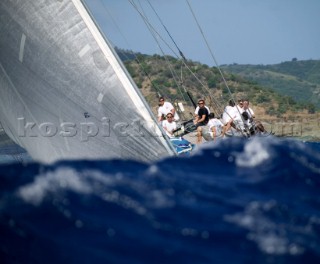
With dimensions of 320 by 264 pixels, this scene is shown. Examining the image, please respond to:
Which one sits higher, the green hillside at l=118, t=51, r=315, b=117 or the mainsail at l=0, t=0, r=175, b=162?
the green hillside at l=118, t=51, r=315, b=117

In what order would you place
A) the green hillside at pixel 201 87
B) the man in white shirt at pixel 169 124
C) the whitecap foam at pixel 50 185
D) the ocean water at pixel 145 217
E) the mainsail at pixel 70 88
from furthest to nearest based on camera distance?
the green hillside at pixel 201 87
the man in white shirt at pixel 169 124
the mainsail at pixel 70 88
the whitecap foam at pixel 50 185
the ocean water at pixel 145 217

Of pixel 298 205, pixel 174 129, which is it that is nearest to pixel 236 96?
pixel 174 129

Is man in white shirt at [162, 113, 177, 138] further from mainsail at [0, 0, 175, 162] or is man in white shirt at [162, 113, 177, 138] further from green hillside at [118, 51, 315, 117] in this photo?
green hillside at [118, 51, 315, 117]

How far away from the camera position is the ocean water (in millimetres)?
4391

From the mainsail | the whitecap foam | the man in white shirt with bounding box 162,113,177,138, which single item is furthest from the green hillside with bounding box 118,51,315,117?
the whitecap foam

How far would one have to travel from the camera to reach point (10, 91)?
10102 mm

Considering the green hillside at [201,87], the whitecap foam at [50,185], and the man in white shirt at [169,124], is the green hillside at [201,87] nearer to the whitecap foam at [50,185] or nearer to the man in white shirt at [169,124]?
the man in white shirt at [169,124]

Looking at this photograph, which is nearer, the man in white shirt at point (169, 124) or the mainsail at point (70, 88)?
the mainsail at point (70, 88)

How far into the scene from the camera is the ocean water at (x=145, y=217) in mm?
4391

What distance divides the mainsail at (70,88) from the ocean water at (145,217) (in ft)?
10.1

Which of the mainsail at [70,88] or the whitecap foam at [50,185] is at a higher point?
the mainsail at [70,88]

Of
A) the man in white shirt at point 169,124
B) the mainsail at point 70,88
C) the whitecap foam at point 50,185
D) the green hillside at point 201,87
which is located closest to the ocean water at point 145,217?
the whitecap foam at point 50,185

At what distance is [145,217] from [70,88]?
4.94 metres

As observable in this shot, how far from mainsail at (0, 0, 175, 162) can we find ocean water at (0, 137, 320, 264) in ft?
10.1
